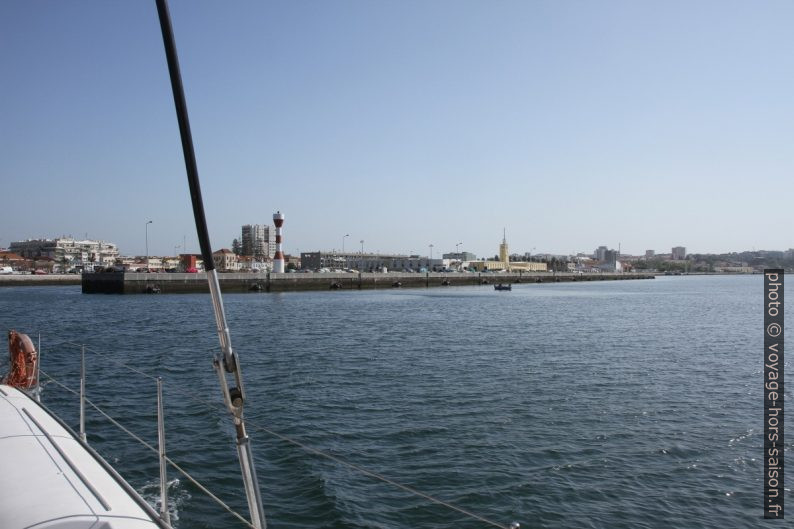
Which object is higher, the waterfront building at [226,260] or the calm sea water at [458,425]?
the waterfront building at [226,260]

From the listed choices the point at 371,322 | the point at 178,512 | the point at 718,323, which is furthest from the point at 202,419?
the point at 718,323

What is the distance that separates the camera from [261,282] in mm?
73250

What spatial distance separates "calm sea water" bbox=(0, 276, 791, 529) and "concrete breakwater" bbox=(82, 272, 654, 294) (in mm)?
40557

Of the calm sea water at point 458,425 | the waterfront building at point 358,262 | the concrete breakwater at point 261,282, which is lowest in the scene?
the calm sea water at point 458,425

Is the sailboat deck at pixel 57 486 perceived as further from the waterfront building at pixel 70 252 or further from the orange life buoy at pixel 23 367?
the waterfront building at pixel 70 252

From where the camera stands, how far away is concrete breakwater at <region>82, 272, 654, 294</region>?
64.2m

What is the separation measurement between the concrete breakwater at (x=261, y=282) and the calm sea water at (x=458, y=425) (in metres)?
40.6

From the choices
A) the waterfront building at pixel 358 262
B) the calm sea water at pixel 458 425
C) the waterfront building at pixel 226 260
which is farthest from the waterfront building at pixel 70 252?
the calm sea water at pixel 458 425

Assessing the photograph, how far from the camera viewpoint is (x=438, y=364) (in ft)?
63.9

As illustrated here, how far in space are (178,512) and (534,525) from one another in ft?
16.1

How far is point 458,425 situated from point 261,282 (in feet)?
210

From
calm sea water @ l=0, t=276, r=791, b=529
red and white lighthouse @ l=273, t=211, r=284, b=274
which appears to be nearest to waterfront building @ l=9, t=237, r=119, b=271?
red and white lighthouse @ l=273, t=211, r=284, b=274

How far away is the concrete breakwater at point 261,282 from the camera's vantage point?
64250mm

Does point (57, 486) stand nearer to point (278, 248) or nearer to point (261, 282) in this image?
point (261, 282)
